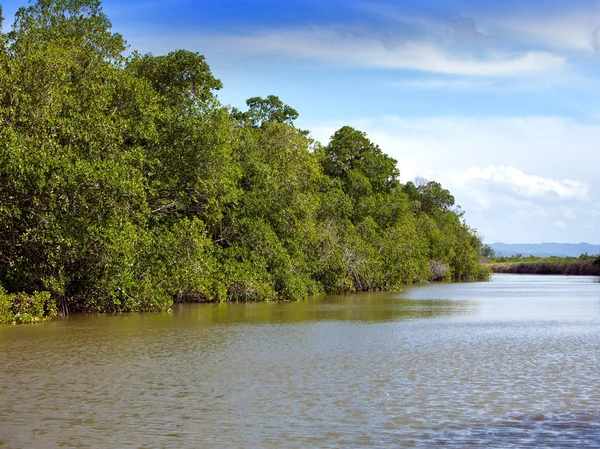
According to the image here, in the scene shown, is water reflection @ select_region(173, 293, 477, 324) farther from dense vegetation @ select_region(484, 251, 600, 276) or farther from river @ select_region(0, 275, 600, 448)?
dense vegetation @ select_region(484, 251, 600, 276)

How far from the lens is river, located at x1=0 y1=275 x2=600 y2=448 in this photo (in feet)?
28.1

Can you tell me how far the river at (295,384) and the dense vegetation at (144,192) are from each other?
2.48 meters

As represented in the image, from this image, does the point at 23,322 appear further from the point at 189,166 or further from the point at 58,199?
the point at 189,166

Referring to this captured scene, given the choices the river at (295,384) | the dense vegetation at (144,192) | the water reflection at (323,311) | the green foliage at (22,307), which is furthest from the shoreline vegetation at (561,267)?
the green foliage at (22,307)

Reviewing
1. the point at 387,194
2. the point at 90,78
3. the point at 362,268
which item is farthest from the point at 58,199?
the point at 387,194

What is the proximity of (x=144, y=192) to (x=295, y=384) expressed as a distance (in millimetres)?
13928

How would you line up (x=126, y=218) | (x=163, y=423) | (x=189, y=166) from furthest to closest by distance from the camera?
(x=189, y=166)
(x=126, y=218)
(x=163, y=423)

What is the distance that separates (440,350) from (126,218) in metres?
10.9

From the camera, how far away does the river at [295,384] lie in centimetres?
857

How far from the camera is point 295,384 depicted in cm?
1186

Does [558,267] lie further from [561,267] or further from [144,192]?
[144,192]

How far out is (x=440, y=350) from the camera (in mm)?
16312

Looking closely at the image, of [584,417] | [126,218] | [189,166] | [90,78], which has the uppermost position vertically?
[90,78]

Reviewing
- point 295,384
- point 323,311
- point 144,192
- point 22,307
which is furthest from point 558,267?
point 295,384
